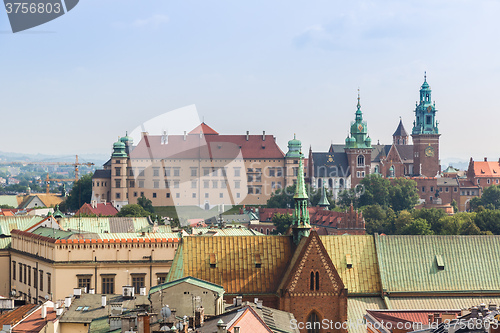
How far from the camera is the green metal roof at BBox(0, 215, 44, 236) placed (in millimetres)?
83625

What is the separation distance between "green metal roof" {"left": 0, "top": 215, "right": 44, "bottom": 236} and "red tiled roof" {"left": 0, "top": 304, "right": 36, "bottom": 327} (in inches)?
1209

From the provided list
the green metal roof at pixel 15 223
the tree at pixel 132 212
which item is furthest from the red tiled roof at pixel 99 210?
the green metal roof at pixel 15 223

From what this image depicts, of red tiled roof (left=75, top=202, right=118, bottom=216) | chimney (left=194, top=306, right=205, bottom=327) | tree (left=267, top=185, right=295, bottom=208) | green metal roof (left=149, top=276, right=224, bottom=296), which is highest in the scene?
tree (left=267, top=185, right=295, bottom=208)

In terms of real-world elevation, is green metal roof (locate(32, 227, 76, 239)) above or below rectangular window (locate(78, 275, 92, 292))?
above

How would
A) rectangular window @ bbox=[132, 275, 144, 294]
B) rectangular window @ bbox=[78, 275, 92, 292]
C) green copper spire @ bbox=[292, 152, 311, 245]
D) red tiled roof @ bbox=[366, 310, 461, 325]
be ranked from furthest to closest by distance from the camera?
rectangular window @ bbox=[132, 275, 144, 294] < rectangular window @ bbox=[78, 275, 92, 292] < green copper spire @ bbox=[292, 152, 311, 245] < red tiled roof @ bbox=[366, 310, 461, 325]

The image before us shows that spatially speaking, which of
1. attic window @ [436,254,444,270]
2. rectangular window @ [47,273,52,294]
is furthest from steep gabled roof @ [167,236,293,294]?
rectangular window @ [47,273,52,294]

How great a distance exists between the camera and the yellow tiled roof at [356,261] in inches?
2079

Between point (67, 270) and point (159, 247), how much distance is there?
5758mm

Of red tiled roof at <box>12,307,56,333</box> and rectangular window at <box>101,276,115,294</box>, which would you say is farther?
rectangular window at <box>101,276,115,294</box>

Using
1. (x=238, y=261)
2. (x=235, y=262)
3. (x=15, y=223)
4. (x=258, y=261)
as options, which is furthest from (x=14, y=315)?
(x=15, y=223)

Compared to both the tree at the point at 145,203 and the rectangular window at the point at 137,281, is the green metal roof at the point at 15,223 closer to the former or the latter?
the rectangular window at the point at 137,281

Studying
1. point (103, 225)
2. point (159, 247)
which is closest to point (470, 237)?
point (159, 247)

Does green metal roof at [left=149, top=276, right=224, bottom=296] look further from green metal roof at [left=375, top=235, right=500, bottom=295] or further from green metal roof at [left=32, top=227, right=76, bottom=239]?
green metal roof at [left=32, top=227, right=76, bottom=239]

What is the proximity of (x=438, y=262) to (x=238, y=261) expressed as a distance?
388 inches
